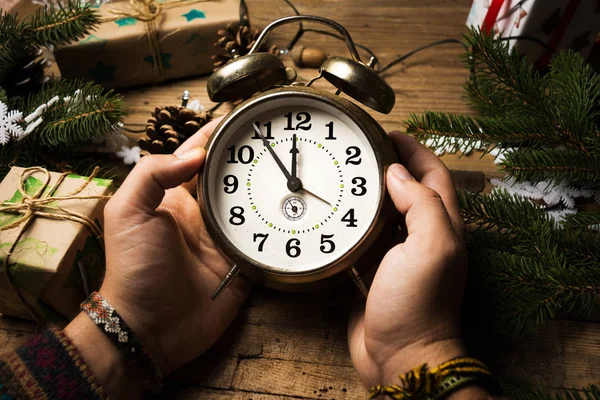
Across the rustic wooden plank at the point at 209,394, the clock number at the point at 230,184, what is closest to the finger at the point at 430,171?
the clock number at the point at 230,184

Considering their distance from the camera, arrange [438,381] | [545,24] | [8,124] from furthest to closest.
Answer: [545,24]
[8,124]
[438,381]

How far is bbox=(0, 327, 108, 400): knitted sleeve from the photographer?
3.15 feet

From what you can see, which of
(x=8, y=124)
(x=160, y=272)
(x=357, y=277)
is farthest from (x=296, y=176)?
(x=8, y=124)

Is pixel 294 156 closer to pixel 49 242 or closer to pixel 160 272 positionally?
pixel 160 272

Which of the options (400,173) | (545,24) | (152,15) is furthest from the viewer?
(152,15)

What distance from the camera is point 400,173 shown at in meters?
1.04

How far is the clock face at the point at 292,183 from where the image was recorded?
1.08 m

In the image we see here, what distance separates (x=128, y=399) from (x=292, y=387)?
0.35m

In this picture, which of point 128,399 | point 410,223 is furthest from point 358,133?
point 128,399

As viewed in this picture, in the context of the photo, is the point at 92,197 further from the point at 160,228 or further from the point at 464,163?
the point at 464,163

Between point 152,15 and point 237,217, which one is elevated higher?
point 152,15

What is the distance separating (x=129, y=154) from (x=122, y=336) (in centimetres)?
59

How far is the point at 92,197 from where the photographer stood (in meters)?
1.18

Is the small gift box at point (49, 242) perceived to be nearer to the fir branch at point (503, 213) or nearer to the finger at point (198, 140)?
the finger at point (198, 140)
